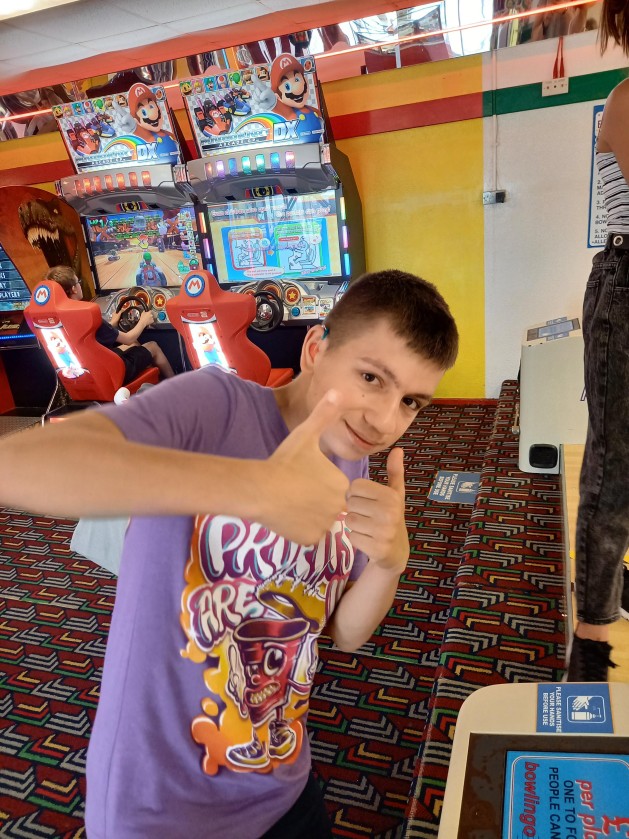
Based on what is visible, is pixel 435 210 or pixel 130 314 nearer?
pixel 435 210

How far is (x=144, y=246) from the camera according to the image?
4508 millimetres

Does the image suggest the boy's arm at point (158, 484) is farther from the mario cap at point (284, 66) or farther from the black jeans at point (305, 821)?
the mario cap at point (284, 66)

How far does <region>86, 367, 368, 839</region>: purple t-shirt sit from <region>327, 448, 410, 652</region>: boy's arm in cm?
13

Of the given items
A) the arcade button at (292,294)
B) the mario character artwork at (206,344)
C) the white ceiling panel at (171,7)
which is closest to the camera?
the mario character artwork at (206,344)

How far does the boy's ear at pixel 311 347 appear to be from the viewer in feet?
3.23

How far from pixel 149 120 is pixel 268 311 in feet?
4.83

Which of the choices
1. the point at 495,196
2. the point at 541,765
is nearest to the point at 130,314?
the point at 495,196

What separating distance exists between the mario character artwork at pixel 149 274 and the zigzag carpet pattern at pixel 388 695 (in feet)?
8.77

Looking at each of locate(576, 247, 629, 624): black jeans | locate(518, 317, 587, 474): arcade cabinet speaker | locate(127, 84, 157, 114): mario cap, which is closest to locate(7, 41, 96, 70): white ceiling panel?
locate(127, 84, 157, 114): mario cap

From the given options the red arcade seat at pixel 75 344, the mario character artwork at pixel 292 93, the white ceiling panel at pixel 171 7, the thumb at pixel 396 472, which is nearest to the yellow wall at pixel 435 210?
the mario character artwork at pixel 292 93

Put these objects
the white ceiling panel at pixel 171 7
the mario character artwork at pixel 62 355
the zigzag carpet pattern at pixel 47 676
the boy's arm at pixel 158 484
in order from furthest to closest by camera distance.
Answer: the white ceiling panel at pixel 171 7 < the mario character artwork at pixel 62 355 < the zigzag carpet pattern at pixel 47 676 < the boy's arm at pixel 158 484

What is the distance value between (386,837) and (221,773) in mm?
886

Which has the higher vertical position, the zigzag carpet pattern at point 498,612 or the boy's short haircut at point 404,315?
the boy's short haircut at point 404,315

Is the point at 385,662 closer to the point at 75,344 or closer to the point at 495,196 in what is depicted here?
the point at 75,344
